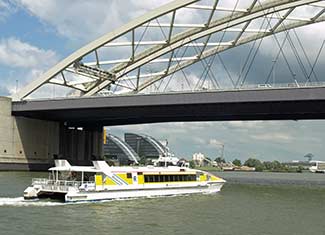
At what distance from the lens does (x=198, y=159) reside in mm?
130125

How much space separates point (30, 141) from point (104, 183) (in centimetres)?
5114

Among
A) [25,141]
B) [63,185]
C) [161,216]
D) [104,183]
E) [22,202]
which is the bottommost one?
[161,216]

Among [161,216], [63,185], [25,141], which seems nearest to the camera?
[161,216]

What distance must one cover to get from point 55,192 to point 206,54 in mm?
57207

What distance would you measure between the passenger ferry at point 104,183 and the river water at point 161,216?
3.86 feet

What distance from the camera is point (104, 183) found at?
42.8 metres

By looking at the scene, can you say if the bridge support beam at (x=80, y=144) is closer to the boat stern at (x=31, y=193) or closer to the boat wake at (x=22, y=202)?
the boat stern at (x=31, y=193)

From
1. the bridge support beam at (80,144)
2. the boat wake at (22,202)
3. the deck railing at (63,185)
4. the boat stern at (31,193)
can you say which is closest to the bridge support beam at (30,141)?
the bridge support beam at (80,144)

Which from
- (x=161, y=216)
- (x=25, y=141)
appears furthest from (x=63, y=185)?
(x=25, y=141)

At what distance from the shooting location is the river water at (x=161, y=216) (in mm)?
29516

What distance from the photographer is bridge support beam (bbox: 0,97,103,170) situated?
283 feet

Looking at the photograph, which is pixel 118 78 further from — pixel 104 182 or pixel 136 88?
pixel 104 182

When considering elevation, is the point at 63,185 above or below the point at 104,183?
below

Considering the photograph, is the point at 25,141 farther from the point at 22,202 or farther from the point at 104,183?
the point at 22,202
